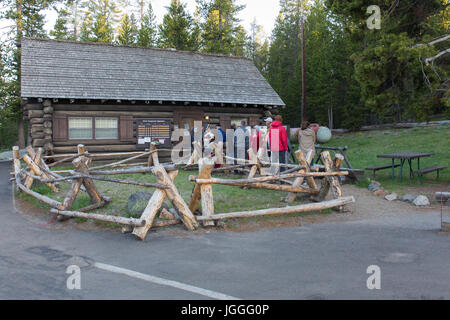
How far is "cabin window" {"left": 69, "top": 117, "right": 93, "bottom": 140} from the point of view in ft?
55.8

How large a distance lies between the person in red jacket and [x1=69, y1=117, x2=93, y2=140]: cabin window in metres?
9.20

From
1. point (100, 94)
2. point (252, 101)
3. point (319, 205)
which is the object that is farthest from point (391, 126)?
point (319, 205)

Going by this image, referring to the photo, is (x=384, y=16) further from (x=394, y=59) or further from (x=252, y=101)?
(x=252, y=101)

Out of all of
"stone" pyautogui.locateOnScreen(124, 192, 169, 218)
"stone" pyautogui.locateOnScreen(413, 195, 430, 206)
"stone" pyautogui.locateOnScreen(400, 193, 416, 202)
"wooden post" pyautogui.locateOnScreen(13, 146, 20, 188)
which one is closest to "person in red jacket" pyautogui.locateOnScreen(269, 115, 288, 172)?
"stone" pyautogui.locateOnScreen(400, 193, 416, 202)

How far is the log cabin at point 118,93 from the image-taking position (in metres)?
16.5

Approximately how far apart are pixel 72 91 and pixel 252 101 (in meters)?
8.78

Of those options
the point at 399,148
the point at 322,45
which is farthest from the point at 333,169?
the point at 322,45

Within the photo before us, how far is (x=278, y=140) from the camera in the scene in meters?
11.7

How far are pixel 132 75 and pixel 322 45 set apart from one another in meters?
24.1

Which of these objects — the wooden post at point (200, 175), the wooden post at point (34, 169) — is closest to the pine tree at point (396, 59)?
the wooden post at point (200, 175)

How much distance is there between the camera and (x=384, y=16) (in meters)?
12.1

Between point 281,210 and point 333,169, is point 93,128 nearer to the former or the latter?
point 333,169

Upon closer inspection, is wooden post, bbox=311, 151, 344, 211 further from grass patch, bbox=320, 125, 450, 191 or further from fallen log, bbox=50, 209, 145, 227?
fallen log, bbox=50, 209, 145, 227
